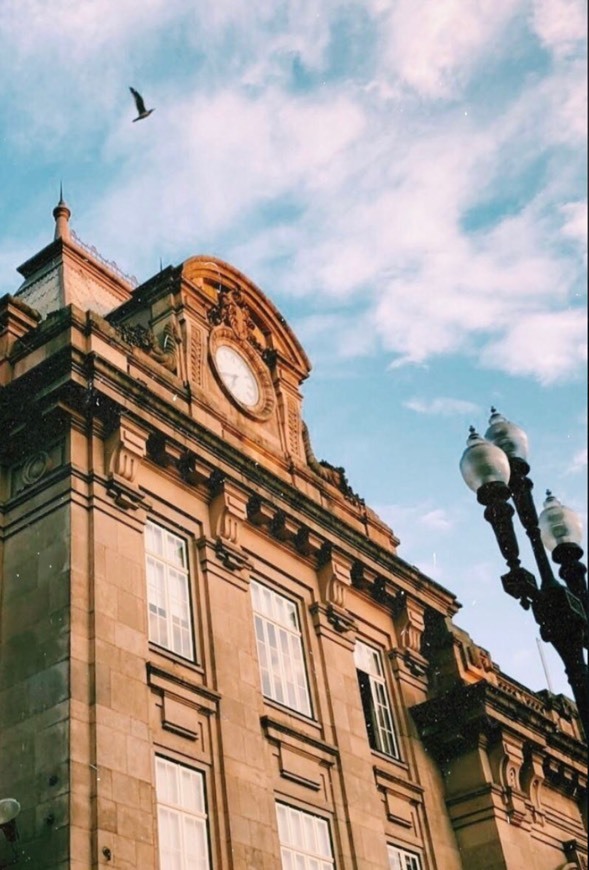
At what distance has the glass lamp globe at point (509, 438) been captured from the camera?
1252cm

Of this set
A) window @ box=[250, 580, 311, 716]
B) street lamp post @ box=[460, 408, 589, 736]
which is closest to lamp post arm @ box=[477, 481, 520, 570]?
street lamp post @ box=[460, 408, 589, 736]

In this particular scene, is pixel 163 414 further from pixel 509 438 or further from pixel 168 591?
pixel 509 438

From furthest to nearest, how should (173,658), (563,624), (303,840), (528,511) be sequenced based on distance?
1. (303,840)
2. (173,658)
3. (528,511)
4. (563,624)

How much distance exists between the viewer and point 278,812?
55.4 feet

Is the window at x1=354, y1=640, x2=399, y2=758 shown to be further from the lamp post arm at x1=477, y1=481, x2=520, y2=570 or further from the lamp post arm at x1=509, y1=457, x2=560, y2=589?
the lamp post arm at x1=477, y1=481, x2=520, y2=570

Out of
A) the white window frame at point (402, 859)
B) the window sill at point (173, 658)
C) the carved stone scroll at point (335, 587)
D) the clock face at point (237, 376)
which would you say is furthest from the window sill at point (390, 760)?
the clock face at point (237, 376)

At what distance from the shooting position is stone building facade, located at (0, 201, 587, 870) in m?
14.7

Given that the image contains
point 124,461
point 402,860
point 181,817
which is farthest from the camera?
point 402,860

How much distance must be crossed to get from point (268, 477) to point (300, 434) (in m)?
3.73

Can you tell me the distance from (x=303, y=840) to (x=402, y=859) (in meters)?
2.84

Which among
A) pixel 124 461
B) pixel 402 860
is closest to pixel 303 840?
pixel 402 860

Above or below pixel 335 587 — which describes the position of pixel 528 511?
below

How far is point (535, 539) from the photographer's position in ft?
37.4

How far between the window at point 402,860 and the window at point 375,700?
1.75 metres
